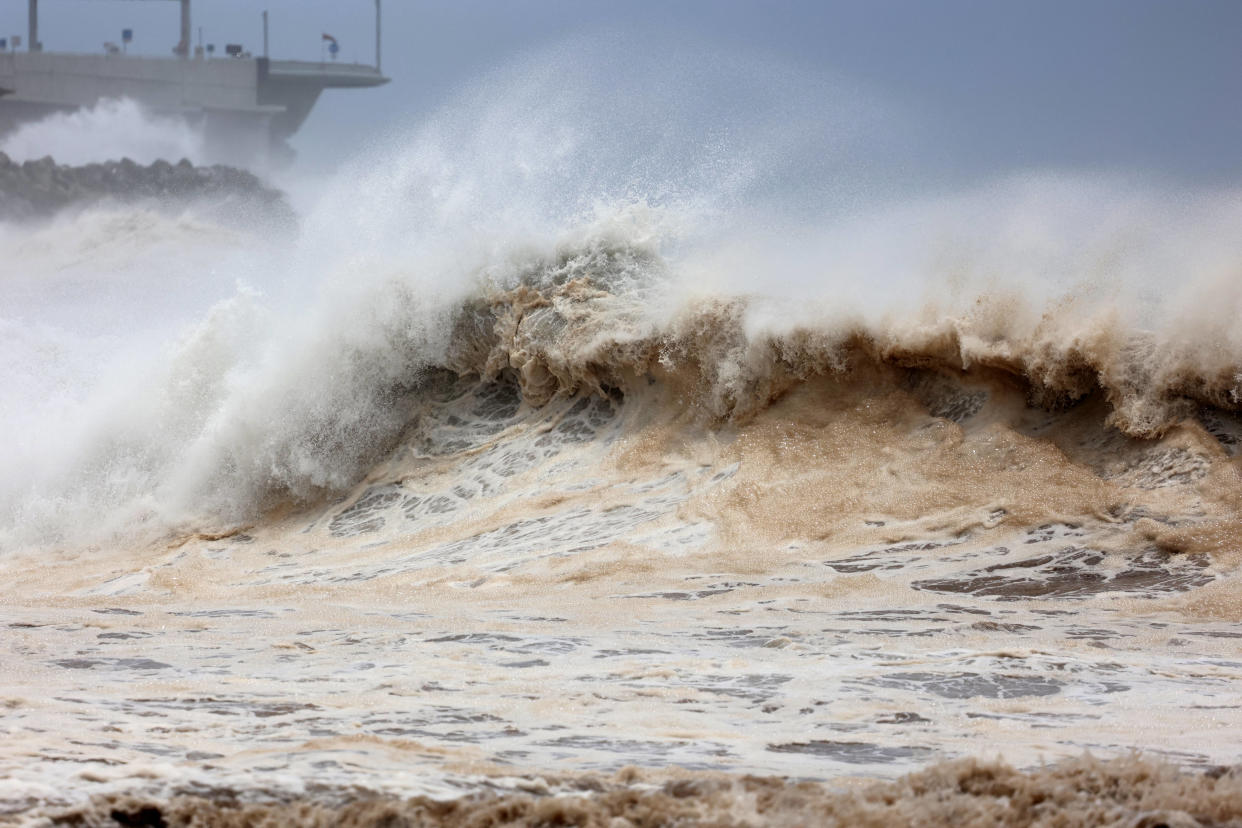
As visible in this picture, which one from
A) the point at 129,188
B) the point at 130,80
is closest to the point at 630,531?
the point at 129,188

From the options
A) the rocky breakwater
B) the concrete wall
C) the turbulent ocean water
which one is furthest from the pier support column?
the turbulent ocean water

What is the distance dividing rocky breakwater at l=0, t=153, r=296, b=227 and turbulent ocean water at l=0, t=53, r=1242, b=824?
74.7 feet

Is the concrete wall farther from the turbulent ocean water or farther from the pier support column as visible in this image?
the turbulent ocean water

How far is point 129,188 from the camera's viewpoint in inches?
1414

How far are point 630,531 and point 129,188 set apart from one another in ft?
108

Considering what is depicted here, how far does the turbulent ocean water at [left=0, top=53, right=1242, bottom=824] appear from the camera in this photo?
2.73 m

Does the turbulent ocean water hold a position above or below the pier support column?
below

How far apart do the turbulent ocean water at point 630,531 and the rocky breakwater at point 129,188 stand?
74.7 feet

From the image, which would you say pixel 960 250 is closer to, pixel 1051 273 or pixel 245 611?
pixel 1051 273

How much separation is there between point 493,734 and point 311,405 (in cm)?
701

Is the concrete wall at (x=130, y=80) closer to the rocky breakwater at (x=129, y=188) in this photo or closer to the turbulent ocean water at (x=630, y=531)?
the rocky breakwater at (x=129, y=188)

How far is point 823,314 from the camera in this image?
8.06 m

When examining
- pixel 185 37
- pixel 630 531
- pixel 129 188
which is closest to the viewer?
pixel 630 531

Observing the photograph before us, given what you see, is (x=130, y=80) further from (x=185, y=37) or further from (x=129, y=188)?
(x=129, y=188)
